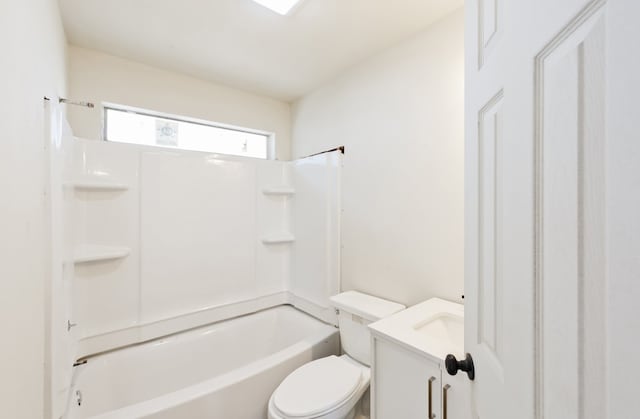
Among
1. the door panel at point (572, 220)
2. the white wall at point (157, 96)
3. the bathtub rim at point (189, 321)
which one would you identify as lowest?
the bathtub rim at point (189, 321)

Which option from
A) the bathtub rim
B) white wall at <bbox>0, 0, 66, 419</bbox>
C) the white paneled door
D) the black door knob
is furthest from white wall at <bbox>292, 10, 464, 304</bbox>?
white wall at <bbox>0, 0, 66, 419</bbox>

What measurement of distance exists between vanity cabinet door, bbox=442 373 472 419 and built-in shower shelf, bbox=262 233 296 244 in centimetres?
178

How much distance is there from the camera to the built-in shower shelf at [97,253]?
1.70 metres

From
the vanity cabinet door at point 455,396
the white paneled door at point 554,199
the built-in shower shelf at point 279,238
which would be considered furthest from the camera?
the built-in shower shelf at point 279,238

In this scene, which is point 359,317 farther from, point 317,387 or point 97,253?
point 97,253

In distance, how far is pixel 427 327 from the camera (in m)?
1.36

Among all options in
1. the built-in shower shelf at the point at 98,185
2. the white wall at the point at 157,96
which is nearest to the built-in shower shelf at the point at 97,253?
the built-in shower shelf at the point at 98,185

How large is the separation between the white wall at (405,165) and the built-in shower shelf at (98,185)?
1.61m

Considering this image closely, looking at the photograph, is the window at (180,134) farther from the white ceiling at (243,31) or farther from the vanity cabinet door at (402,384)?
the vanity cabinet door at (402,384)

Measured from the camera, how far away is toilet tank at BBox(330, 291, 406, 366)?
1672mm

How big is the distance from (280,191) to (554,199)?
7.55ft

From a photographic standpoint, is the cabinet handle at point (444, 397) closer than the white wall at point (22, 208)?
No

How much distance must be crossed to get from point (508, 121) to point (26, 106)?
1.37 meters

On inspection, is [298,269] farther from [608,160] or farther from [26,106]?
[608,160]
